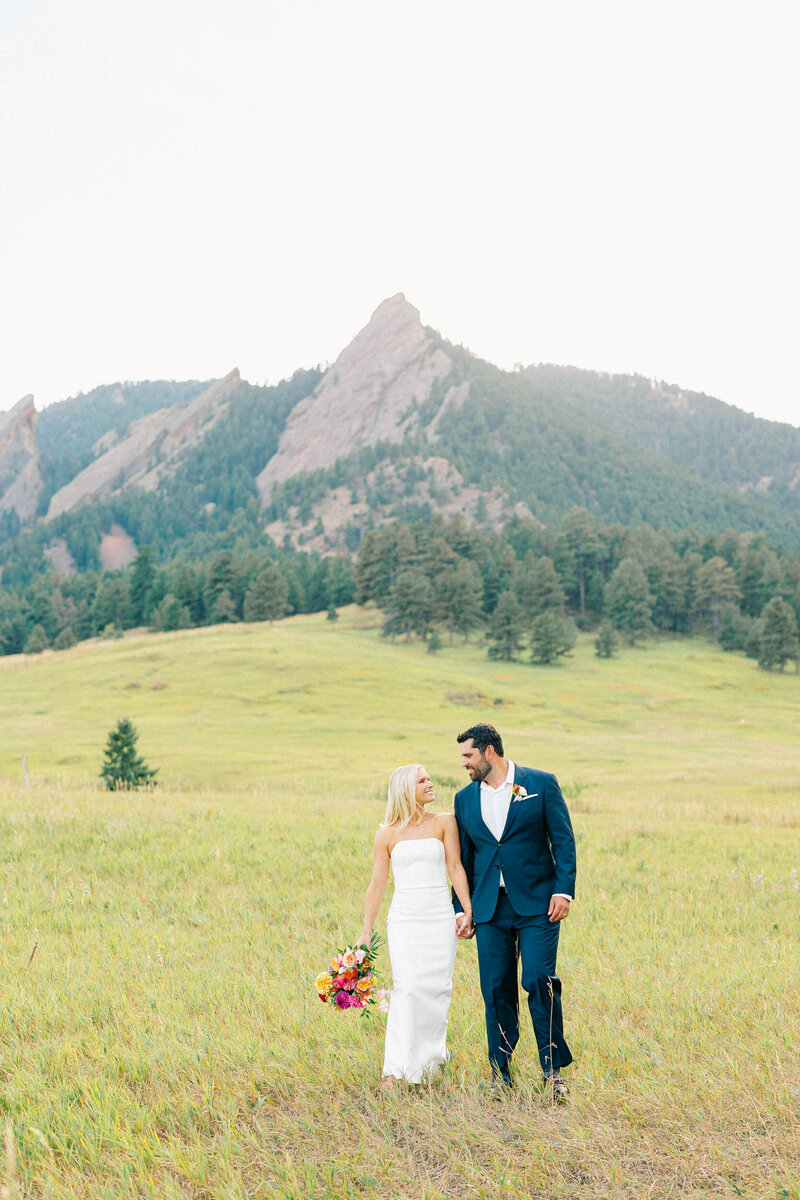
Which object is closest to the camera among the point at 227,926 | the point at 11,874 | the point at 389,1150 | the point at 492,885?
the point at 389,1150

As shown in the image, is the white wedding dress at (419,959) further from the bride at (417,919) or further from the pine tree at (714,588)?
the pine tree at (714,588)

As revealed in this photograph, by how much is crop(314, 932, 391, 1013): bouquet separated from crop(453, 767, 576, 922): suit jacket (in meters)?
0.93

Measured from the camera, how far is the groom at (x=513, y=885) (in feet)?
19.2

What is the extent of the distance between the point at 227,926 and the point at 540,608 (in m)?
101

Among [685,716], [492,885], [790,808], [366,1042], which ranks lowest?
[685,716]

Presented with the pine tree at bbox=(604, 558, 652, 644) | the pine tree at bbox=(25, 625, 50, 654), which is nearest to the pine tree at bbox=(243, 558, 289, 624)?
the pine tree at bbox=(25, 625, 50, 654)

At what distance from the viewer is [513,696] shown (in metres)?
70.5

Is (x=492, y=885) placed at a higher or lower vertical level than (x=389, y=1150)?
higher

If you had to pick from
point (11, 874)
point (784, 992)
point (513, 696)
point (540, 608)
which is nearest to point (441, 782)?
point (11, 874)

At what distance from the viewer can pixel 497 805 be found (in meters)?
6.18

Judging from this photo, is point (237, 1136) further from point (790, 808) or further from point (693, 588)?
point (693, 588)

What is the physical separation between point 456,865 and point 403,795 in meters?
0.70

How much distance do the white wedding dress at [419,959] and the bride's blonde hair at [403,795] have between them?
0.64 feet

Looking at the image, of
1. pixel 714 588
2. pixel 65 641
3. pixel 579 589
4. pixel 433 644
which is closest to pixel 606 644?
pixel 433 644
